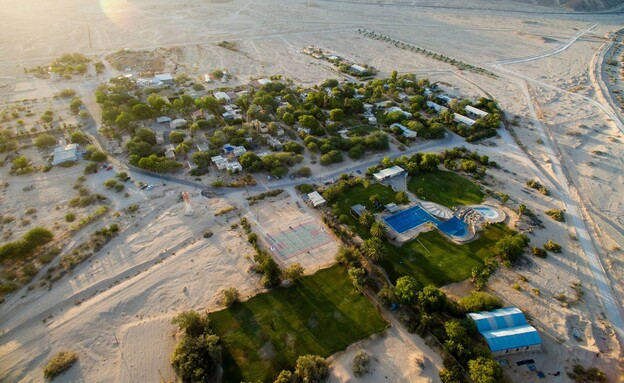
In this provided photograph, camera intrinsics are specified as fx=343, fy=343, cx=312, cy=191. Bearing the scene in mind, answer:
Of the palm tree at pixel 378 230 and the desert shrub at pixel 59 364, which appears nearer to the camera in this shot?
the desert shrub at pixel 59 364

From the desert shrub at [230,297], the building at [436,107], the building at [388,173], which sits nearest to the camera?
the desert shrub at [230,297]

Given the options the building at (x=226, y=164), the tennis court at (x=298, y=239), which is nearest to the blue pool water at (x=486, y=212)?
the tennis court at (x=298, y=239)

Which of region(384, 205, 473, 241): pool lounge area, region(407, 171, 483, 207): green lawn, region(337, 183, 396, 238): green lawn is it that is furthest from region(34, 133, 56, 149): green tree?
region(407, 171, 483, 207): green lawn

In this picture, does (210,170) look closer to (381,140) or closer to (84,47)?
(381,140)

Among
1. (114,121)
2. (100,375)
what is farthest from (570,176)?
(114,121)

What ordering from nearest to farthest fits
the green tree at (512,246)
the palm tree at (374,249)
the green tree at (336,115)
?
the palm tree at (374,249), the green tree at (512,246), the green tree at (336,115)

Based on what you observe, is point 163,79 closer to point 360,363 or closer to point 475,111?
point 475,111

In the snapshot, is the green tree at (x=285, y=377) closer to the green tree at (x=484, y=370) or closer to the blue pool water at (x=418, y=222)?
the green tree at (x=484, y=370)
